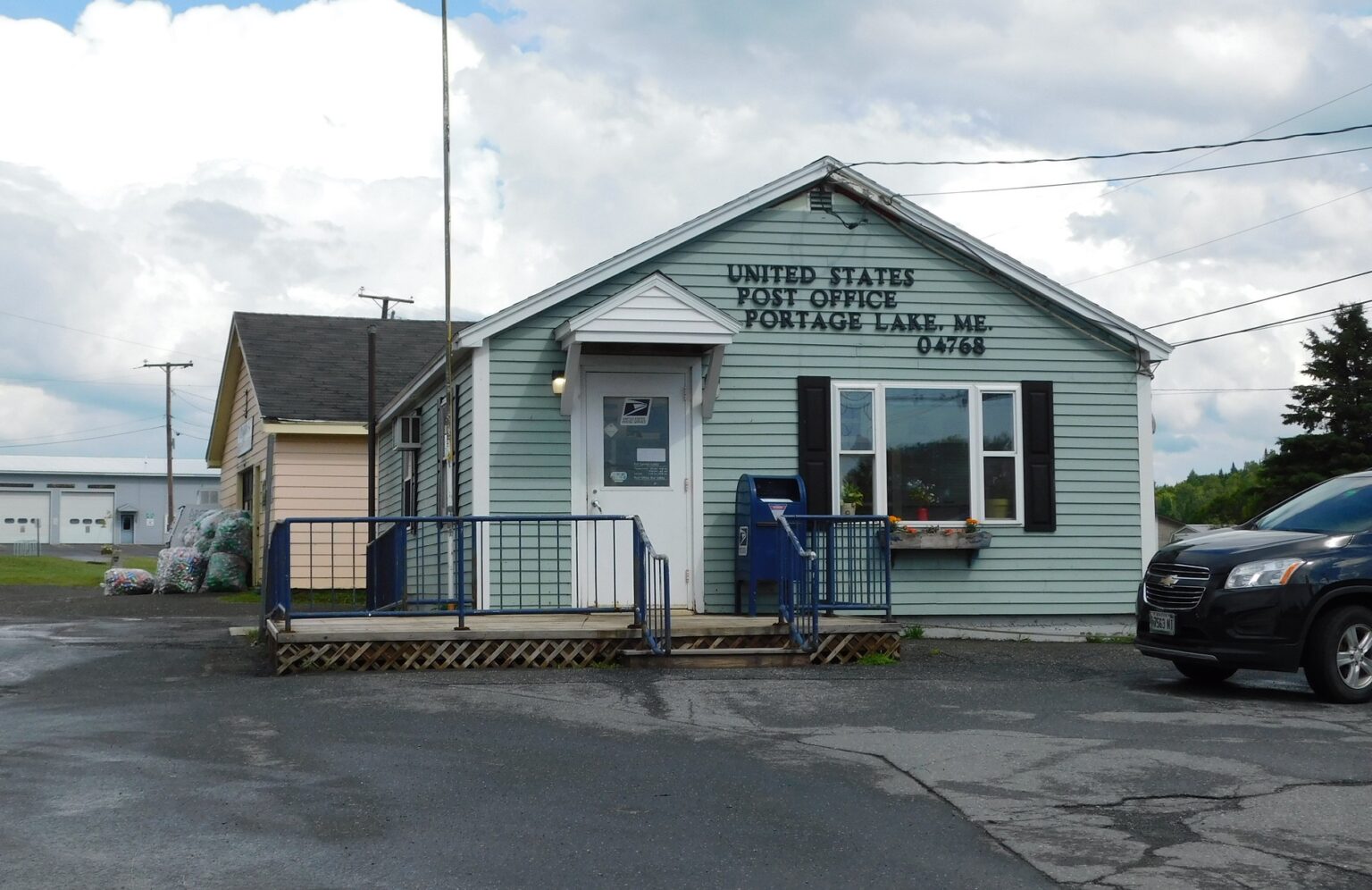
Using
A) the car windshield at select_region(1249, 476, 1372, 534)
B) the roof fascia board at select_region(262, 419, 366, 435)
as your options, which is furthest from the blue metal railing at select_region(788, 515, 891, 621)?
the roof fascia board at select_region(262, 419, 366, 435)

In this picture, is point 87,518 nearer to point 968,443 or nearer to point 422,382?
point 422,382

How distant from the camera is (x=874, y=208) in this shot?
15398 mm

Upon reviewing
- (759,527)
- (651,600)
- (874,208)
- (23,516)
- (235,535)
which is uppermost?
(874,208)

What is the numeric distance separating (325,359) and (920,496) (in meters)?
15.2

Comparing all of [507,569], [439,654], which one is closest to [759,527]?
[507,569]

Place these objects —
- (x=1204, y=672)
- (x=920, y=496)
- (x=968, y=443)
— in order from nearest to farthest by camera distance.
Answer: (x=1204, y=672)
(x=920, y=496)
(x=968, y=443)

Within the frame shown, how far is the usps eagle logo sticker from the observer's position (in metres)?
14.5

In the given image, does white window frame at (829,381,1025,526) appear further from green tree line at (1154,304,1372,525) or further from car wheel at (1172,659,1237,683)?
green tree line at (1154,304,1372,525)

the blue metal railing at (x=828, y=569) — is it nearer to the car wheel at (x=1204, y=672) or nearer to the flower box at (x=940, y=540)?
the flower box at (x=940, y=540)

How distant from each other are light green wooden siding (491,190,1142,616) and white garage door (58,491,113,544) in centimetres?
7331

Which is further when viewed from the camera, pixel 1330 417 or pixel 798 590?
pixel 1330 417

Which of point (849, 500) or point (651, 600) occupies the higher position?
point (849, 500)

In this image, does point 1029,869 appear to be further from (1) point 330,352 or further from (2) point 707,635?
(1) point 330,352

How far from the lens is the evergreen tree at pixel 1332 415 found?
54.1 meters
